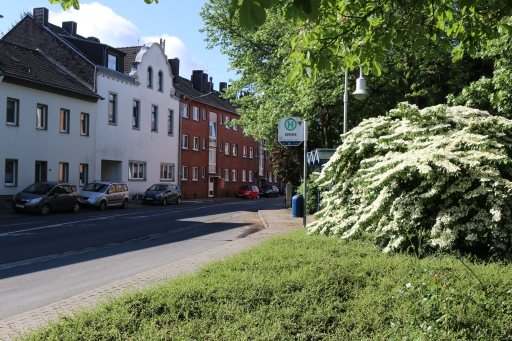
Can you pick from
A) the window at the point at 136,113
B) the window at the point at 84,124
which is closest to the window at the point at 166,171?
the window at the point at 136,113

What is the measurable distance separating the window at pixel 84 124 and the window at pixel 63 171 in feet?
8.89

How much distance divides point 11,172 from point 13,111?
3.32 meters

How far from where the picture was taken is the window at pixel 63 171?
3384cm

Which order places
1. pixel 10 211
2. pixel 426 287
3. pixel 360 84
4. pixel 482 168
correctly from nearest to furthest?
pixel 426 287, pixel 482 168, pixel 360 84, pixel 10 211

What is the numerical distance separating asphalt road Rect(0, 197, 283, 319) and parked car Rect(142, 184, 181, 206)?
1643 cm

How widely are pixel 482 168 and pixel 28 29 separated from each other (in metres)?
36.1

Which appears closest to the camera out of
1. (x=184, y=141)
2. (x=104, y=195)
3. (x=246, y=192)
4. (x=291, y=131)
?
(x=291, y=131)

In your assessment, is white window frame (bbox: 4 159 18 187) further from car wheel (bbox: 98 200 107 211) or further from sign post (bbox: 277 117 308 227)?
sign post (bbox: 277 117 308 227)

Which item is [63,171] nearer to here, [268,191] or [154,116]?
[154,116]

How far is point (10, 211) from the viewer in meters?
27.2

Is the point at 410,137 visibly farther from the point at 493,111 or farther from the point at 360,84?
the point at 493,111

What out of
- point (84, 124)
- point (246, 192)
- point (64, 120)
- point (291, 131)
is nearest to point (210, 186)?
point (246, 192)

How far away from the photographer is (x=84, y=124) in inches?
1432

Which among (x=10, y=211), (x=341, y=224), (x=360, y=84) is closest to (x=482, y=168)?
(x=341, y=224)
